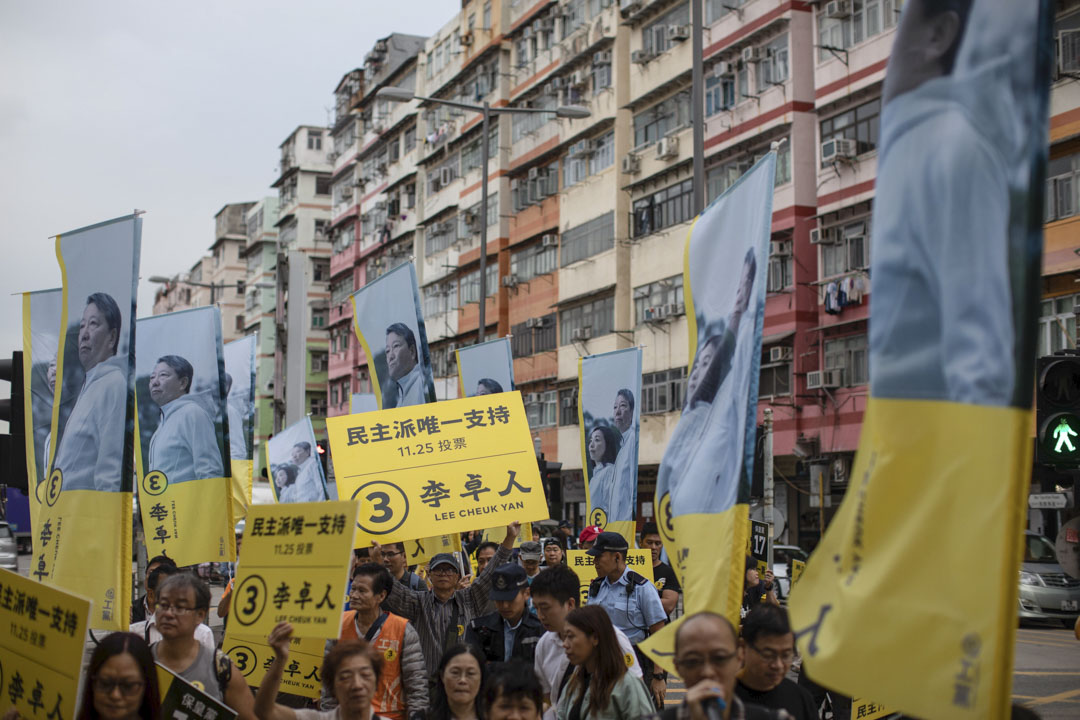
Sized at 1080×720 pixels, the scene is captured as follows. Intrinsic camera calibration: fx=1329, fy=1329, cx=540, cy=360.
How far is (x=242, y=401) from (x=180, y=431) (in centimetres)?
708

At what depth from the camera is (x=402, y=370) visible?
44.0 ft

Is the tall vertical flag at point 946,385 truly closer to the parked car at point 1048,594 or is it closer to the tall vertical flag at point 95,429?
the tall vertical flag at point 95,429

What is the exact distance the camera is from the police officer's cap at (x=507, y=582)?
7148mm

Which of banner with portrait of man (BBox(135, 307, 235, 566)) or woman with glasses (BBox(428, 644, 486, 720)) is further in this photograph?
banner with portrait of man (BBox(135, 307, 235, 566))

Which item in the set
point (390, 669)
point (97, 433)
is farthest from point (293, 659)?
point (97, 433)

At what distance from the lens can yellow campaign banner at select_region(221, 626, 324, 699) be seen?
6.85m

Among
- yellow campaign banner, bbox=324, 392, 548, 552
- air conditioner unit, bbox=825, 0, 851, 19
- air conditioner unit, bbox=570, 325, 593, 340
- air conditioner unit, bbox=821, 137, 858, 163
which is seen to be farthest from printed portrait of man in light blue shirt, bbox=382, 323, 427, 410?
air conditioner unit, bbox=570, 325, 593, 340

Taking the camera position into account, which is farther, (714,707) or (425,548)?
(425,548)

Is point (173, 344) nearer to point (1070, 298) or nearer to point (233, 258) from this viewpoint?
point (1070, 298)

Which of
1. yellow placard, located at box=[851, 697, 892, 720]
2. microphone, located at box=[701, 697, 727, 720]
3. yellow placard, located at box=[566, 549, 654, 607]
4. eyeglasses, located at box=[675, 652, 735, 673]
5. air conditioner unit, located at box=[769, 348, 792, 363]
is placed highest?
air conditioner unit, located at box=[769, 348, 792, 363]

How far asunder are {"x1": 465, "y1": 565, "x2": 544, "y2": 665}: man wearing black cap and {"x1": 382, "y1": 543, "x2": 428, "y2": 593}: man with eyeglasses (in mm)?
1408

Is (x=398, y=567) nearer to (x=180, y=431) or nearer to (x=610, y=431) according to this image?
(x=180, y=431)

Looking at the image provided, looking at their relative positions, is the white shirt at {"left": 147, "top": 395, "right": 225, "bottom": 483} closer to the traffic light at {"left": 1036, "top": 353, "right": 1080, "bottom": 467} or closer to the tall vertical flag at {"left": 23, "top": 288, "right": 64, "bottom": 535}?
the tall vertical flag at {"left": 23, "top": 288, "right": 64, "bottom": 535}

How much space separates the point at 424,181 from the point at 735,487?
4597cm
